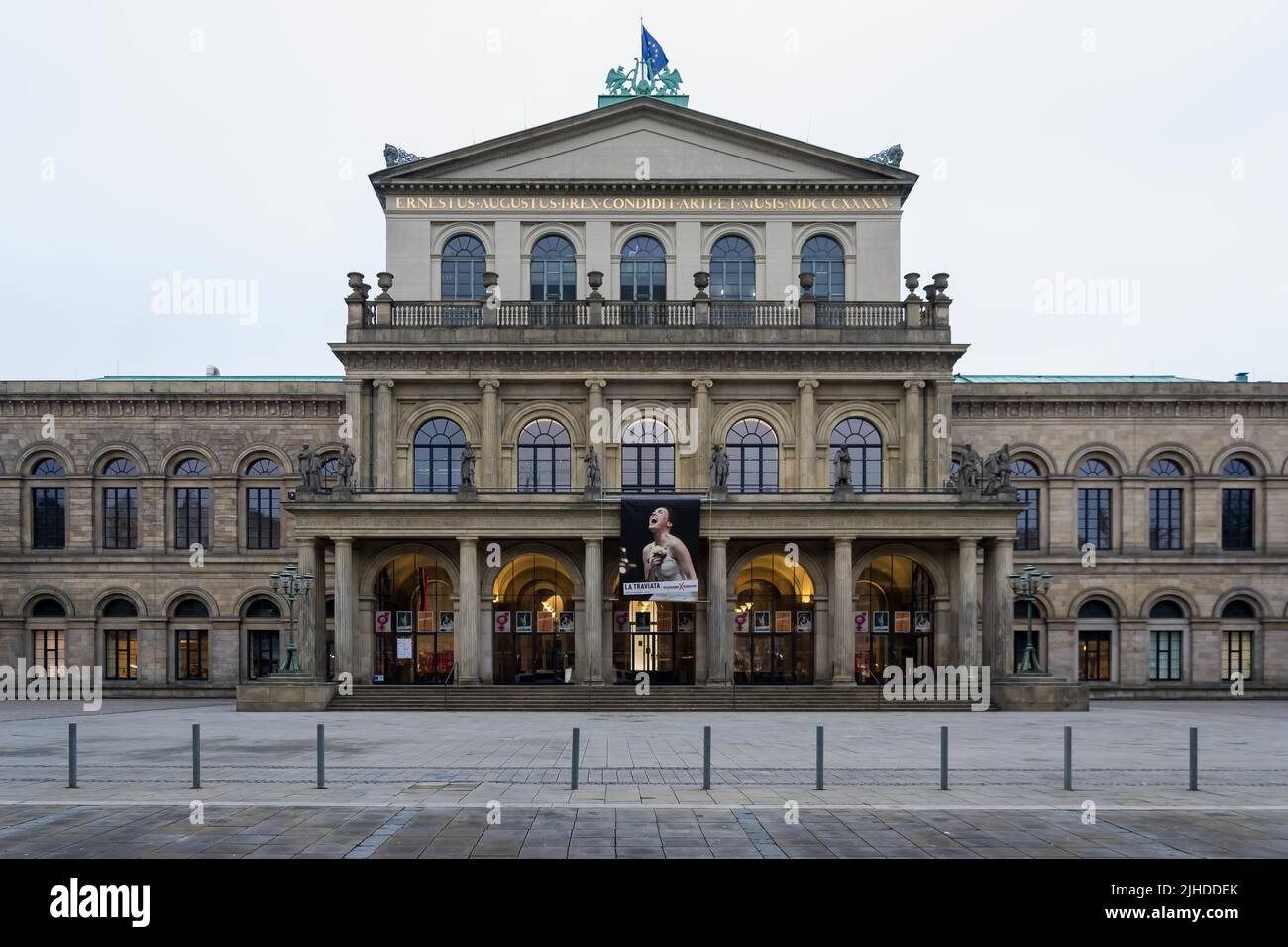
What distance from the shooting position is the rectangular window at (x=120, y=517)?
146 ft

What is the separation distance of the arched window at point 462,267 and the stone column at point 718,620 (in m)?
16.0

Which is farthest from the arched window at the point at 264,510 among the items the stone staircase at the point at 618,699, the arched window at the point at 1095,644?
the arched window at the point at 1095,644

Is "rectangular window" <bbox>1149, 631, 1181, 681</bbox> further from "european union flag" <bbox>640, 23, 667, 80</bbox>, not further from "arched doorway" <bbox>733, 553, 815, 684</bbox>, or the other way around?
"european union flag" <bbox>640, 23, 667, 80</bbox>

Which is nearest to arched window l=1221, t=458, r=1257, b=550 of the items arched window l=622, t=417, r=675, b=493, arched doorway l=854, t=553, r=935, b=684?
arched doorway l=854, t=553, r=935, b=684

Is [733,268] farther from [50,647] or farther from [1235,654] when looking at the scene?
[50,647]

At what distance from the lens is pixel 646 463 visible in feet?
134

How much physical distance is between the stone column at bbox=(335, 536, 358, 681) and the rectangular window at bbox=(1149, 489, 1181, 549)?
33.3 m

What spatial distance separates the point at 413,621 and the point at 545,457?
829 cm

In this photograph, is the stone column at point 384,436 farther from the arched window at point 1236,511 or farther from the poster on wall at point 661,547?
the arched window at point 1236,511

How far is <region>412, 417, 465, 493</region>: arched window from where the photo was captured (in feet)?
135

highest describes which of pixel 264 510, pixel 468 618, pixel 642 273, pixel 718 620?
pixel 642 273

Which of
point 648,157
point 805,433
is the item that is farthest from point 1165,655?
point 648,157

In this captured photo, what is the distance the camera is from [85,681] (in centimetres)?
4341
